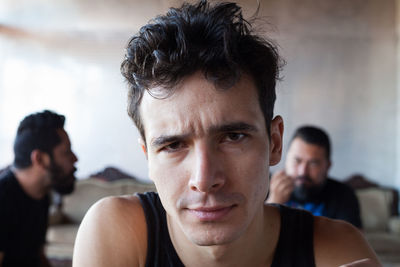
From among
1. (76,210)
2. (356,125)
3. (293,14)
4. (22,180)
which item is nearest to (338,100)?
(356,125)

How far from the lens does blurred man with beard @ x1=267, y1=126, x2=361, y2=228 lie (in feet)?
6.64

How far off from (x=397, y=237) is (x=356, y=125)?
1585mm

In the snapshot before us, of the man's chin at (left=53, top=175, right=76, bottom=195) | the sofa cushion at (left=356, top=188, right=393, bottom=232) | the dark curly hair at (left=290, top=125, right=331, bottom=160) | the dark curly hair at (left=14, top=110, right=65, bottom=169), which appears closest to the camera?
the dark curly hair at (left=14, top=110, right=65, bottom=169)

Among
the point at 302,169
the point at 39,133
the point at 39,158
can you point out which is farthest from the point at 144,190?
the point at 39,133

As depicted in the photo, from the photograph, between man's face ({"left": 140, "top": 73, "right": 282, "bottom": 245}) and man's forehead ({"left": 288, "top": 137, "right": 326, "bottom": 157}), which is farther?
man's forehead ({"left": 288, "top": 137, "right": 326, "bottom": 157})

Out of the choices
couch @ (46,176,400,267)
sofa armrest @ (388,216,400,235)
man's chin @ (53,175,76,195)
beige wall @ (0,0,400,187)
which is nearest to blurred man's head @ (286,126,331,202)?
man's chin @ (53,175,76,195)

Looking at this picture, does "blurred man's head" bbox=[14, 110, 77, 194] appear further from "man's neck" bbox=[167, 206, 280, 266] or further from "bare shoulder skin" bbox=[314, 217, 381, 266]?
"bare shoulder skin" bbox=[314, 217, 381, 266]

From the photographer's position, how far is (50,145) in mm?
1392

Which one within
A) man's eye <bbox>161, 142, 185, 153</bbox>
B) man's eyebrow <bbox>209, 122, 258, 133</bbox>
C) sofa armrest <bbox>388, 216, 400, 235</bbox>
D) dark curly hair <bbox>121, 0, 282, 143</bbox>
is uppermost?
dark curly hair <bbox>121, 0, 282, 143</bbox>

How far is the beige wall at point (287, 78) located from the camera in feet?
16.5

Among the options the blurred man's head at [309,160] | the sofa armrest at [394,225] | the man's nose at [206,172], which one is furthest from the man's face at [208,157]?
the sofa armrest at [394,225]

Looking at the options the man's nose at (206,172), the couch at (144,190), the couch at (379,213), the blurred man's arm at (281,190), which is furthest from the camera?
the couch at (379,213)

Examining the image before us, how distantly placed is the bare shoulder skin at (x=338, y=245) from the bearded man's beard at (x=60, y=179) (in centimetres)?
96

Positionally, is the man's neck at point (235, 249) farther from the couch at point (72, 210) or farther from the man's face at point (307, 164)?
the couch at point (72, 210)
